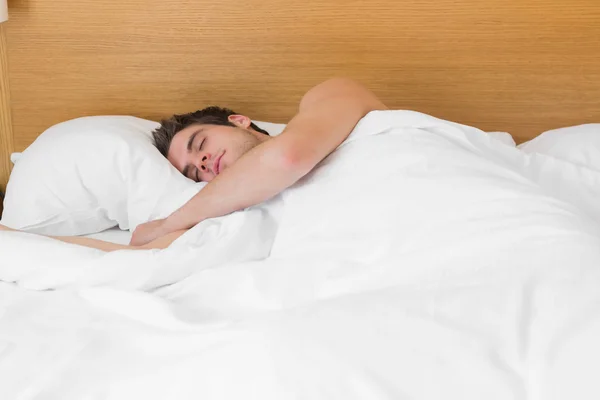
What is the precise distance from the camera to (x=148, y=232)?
155 cm

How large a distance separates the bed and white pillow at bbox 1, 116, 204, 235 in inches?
3.2

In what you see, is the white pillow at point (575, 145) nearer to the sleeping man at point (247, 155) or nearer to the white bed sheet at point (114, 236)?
the sleeping man at point (247, 155)

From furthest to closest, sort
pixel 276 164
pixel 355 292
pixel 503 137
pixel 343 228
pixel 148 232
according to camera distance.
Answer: pixel 503 137, pixel 148 232, pixel 276 164, pixel 343 228, pixel 355 292

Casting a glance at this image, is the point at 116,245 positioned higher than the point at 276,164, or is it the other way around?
the point at 276,164

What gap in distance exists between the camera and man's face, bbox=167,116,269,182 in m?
1.65

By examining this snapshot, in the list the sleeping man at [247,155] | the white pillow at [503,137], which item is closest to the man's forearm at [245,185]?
the sleeping man at [247,155]

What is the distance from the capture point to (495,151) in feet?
4.84

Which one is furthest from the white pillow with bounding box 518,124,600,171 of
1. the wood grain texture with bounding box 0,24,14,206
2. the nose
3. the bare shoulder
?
the wood grain texture with bounding box 0,24,14,206

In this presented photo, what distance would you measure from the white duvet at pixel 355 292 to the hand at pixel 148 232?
0.14 m

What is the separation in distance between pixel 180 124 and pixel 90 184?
0.83ft

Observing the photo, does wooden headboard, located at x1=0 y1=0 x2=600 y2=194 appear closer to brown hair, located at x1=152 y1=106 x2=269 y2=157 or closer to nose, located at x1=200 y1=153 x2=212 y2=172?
brown hair, located at x1=152 y1=106 x2=269 y2=157

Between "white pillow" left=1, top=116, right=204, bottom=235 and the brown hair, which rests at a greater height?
the brown hair

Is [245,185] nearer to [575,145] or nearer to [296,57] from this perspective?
[296,57]

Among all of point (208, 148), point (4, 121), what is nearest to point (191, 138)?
point (208, 148)
